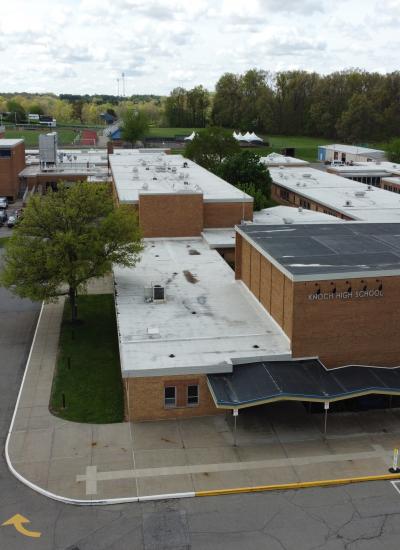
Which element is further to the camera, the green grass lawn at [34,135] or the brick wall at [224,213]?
the green grass lawn at [34,135]

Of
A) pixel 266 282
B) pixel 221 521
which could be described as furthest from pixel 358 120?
pixel 221 521

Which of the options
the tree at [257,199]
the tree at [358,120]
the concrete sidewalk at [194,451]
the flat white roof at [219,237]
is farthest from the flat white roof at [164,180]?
the tree at [358,120]

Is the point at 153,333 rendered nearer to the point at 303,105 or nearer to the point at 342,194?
the point at 342,194

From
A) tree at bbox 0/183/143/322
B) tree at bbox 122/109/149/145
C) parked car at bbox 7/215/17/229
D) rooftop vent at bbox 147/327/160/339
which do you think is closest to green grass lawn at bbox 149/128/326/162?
tree at bbox 122/109/149/145

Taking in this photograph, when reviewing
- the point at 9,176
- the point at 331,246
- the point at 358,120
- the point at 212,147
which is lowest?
the point at 9,176

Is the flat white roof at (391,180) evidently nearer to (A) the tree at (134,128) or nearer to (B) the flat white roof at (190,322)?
(B) the flat white roof at (190,322)

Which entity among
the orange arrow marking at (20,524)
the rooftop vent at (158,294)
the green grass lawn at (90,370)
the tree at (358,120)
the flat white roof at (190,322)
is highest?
the tree at (358,120)

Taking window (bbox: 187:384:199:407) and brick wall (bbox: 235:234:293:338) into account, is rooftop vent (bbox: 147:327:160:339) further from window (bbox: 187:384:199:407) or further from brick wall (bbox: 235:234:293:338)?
brick wall (bbox: 235:234:293:338)
